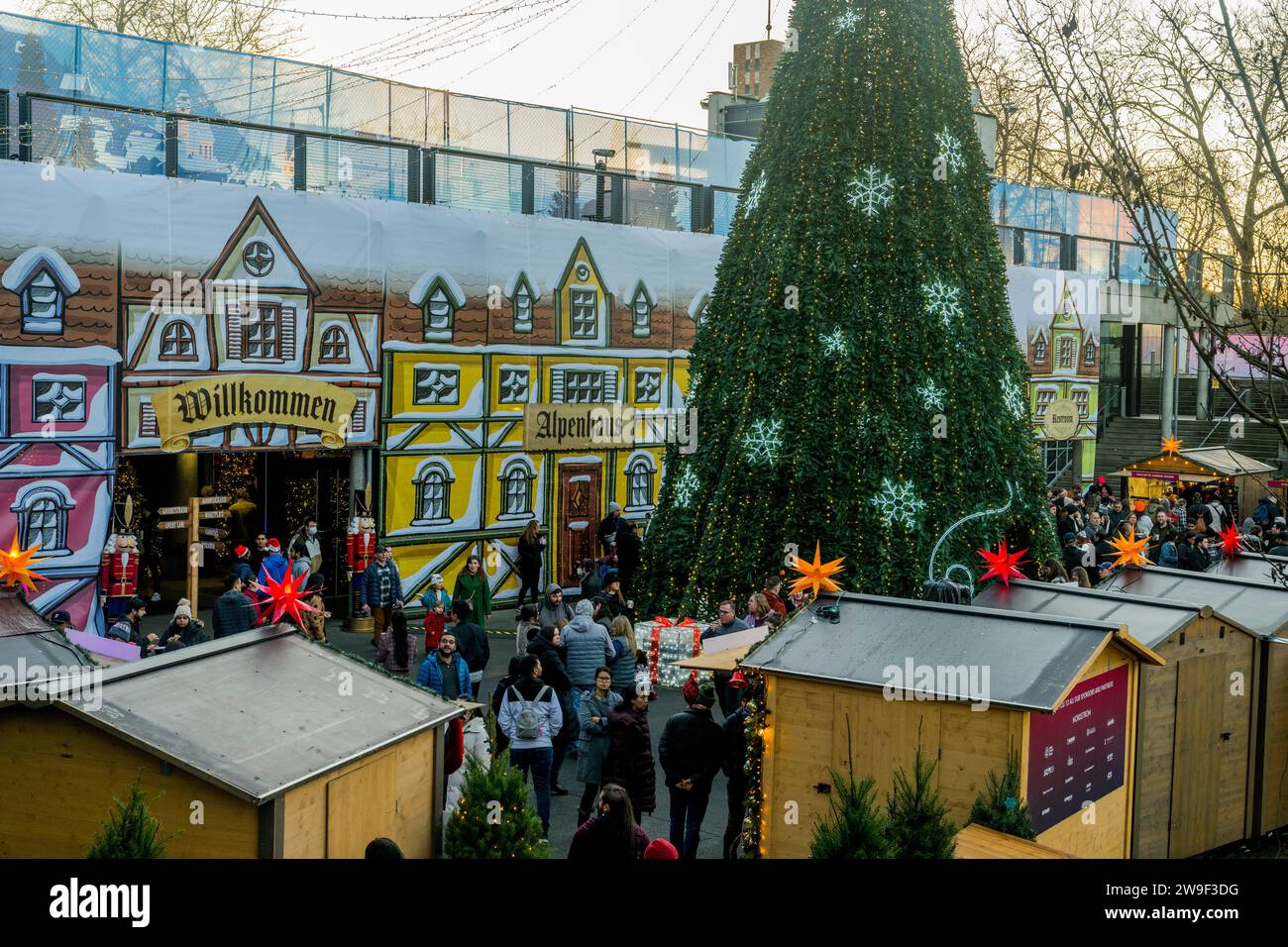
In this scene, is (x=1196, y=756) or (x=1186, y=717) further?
(x=1196, y=756)

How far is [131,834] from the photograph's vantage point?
650 centimetres

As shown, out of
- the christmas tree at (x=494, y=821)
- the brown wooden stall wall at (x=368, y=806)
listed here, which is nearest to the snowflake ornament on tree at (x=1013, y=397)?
the brown wooden stall wall at (x=368, y=806)

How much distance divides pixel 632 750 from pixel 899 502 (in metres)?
7.32

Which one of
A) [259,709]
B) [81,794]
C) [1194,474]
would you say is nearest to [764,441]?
[259,709]

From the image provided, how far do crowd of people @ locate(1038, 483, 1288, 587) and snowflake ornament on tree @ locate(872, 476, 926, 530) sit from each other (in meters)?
1.75

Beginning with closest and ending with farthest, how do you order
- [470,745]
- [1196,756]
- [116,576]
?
1. [470,745]
2. [1196,756]
3. [116,576]

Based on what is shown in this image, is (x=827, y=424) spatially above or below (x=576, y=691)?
above

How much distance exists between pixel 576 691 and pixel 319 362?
27.8 feet

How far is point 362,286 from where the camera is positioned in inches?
813

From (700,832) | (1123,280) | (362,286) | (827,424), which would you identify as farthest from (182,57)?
(1123,280)

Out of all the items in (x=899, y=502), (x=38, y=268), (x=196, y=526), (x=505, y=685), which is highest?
(x=38, y=268)

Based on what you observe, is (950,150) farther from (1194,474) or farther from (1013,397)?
(1194,474)
